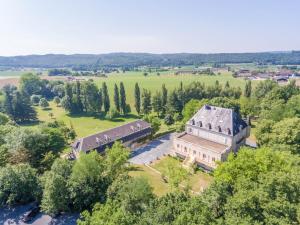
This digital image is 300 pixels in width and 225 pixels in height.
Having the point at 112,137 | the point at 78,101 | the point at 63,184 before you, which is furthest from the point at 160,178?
the point at 78,101

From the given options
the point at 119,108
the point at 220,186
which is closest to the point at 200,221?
the point at 220,186

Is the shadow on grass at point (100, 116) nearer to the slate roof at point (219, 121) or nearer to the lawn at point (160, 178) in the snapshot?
the slate roof at point (219, 121)

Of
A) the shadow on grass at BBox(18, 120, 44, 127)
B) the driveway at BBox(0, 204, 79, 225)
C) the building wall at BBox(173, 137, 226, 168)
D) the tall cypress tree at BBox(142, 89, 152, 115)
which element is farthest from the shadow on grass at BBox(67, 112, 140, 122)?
the driveway at BBox(0, 204, 79, 225)

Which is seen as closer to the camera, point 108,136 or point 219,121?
point 219,121

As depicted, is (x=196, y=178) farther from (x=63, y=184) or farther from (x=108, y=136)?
(x=108, y=136)

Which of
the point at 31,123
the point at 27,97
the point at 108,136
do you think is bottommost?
the point at 31,123

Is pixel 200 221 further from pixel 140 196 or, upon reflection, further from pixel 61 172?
pixel 61 172

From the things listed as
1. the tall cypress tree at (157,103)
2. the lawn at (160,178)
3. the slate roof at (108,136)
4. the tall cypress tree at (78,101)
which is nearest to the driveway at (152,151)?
the lawn at (160,178)
